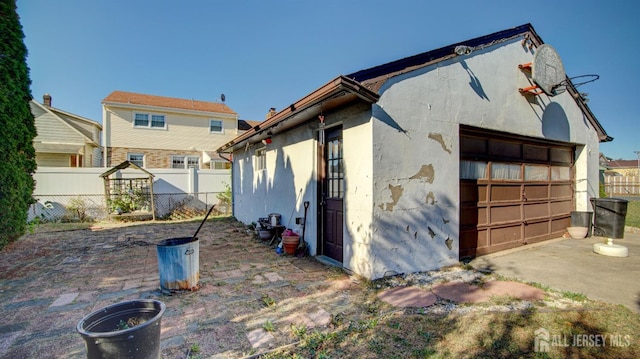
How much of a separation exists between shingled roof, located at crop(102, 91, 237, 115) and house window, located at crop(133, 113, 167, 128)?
2.22 ft

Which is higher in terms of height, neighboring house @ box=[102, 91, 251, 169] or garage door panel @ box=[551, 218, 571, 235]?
neighboring house @ box=[102, 91, 251, 169]

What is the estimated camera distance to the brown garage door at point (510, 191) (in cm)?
522

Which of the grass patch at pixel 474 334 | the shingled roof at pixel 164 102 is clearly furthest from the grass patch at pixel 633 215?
the shingled roof at pixel 164 102

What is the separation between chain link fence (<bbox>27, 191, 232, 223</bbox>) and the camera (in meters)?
10.5

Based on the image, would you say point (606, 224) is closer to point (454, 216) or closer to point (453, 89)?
point (454, 216)

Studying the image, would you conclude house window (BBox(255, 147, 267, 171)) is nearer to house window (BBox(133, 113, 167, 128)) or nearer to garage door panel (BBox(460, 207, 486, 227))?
garage door panel (BBox(460, 207, 486, 227))

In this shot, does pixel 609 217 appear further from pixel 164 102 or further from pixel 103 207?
pixel 164 102

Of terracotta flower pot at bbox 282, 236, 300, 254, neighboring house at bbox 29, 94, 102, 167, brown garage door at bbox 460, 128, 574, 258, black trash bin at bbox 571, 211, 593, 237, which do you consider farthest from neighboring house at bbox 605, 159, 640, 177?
neighboring house at bbox 29, 94, 102, 167

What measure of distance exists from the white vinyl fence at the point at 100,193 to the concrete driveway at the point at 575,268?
11443 mm

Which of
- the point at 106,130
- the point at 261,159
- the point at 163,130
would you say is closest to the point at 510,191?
the point at 261,159

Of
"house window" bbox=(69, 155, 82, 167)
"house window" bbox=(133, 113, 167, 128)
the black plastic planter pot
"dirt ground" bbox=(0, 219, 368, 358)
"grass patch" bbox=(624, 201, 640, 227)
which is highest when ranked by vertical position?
"house window" bbox=(133, 113, 167, 128)

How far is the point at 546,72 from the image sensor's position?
5.69m

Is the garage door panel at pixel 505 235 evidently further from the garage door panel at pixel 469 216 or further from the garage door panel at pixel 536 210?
the garage door panel at pixel 469 216

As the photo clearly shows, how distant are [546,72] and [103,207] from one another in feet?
49.2
